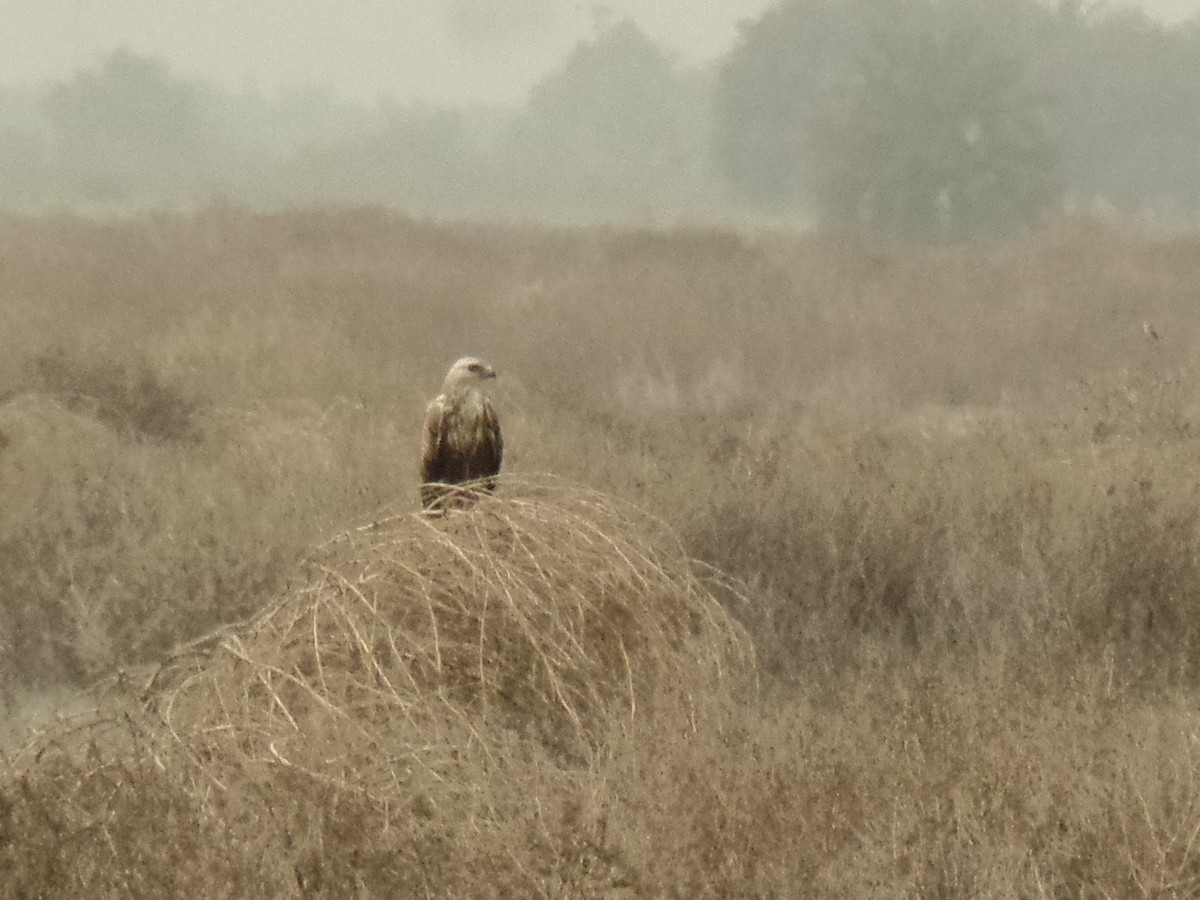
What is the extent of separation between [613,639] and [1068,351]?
9319 millimetres

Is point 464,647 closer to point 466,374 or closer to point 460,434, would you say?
point 460,434

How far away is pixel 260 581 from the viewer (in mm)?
5645

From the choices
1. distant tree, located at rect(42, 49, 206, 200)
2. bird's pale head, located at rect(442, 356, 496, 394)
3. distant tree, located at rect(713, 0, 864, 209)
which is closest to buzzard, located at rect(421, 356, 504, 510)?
bird's pale head, located at rect(442, 356, 496, 394)

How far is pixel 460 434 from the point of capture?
15.5 feet

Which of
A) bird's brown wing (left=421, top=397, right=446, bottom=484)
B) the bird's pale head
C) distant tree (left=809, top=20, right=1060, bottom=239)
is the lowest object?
bird's brown wing (left=421, top=397, right=446, bottom=484)

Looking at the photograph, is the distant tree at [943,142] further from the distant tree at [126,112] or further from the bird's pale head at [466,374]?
the distant tree at [126,112]

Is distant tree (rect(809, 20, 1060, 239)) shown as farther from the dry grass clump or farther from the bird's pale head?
the dry grass clump

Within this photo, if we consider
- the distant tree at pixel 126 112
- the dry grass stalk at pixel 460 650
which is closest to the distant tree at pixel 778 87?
the distant tree at pixel 126 112

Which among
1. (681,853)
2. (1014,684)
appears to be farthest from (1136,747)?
(681,853)

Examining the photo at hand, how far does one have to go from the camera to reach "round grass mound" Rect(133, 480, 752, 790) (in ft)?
12.2

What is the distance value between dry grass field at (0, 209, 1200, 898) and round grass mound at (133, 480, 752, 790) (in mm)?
19

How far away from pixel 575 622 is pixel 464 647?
1.27 ft

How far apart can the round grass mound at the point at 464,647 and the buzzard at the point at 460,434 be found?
352mm

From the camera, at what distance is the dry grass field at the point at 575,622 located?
128 inches
